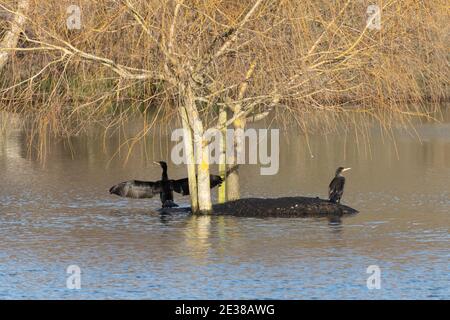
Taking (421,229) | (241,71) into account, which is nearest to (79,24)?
(241,71)

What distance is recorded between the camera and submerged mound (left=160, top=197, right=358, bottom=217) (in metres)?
25.7

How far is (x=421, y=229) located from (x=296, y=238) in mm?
2831

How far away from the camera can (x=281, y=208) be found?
84.8 feet

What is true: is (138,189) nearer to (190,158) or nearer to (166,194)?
(166,194)

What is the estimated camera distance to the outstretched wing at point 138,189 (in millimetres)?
27281

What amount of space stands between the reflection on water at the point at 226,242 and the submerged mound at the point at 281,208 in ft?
1.66

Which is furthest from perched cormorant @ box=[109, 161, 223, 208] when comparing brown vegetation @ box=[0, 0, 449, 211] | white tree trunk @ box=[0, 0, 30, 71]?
white tree trunk @ box=[0, 0, 30, 71]

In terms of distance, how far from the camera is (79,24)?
23.6 m

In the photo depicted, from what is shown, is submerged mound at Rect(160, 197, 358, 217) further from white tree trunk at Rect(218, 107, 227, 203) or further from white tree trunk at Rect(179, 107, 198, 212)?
white tree trunk at Rect(218, 107, 227, 203)

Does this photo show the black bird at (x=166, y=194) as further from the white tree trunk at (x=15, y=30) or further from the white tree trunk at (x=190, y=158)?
the white tree trunk at (x=15, y=30)

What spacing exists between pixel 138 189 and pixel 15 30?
5.25 m

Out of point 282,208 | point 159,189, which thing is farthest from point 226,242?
point 159,189

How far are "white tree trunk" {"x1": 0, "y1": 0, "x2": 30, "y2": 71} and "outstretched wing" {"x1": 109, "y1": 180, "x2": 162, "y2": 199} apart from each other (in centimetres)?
430
